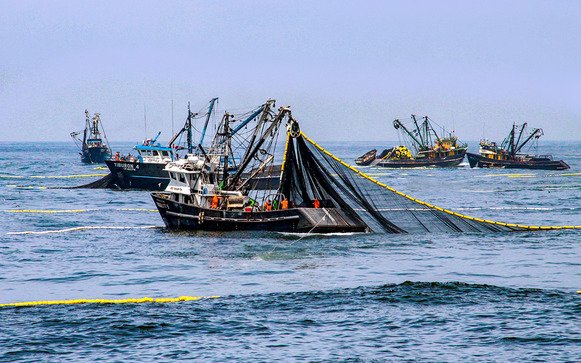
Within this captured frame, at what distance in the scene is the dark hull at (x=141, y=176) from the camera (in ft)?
318

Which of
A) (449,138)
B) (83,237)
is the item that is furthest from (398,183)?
(83,237)

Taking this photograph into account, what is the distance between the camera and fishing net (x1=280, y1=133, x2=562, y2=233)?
4878 centimetres

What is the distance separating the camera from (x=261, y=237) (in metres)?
51.8

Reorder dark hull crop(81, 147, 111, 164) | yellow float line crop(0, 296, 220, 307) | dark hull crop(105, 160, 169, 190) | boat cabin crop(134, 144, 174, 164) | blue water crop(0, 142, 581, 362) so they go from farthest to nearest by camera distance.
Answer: dark hull crop(81, 147, 111, 164)
dark hull crop(105, 160, 169, 190)
boat cabin crop(134, 144, 174, 164)
yellow float line crop(0, 296, 220, 307)
blue water crop(0, 142, 581, 362)

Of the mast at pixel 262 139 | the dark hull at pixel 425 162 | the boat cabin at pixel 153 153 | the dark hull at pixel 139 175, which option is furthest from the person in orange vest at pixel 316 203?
the dark hull at pixel 425 162

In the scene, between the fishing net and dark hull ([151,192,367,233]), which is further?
dark hull ([151,192,367,233])

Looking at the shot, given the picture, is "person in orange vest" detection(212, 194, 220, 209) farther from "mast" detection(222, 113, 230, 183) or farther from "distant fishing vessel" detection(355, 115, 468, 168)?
"distant fishing vessel" detection(355, 115, 468, 168)

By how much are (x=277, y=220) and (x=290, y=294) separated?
55.5ft

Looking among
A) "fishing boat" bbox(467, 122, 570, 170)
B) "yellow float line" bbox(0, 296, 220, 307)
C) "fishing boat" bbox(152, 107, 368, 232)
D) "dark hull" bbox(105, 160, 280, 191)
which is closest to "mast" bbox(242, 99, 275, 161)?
"fishing boat" bbox(152, 107, 368, 232)

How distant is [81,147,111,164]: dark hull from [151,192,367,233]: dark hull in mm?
126592

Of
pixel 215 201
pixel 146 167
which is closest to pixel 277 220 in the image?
pixel 215 201

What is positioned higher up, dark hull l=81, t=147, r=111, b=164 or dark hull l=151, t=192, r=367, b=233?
dark hull l=81, t=147, r=111, b=164

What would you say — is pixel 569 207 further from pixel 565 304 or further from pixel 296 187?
pixel 565 304

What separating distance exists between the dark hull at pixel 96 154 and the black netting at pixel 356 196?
130591mm
